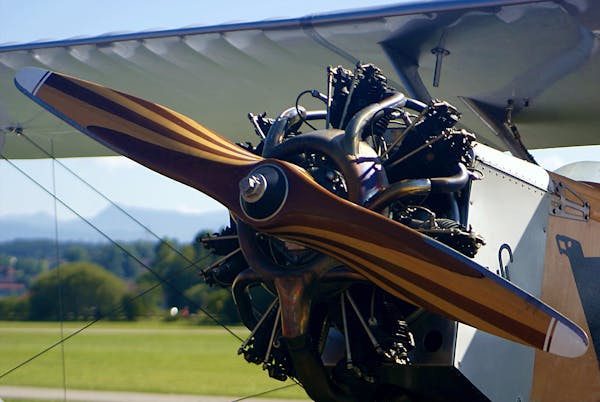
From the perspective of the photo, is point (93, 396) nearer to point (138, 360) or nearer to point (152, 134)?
point (138, 360)

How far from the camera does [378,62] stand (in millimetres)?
6785

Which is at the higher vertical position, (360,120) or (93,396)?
(360,120)

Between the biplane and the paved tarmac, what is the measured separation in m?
6.10

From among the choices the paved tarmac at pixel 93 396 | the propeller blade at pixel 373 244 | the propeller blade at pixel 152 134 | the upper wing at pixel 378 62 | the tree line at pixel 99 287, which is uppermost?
the upper wing at pixel 378 62

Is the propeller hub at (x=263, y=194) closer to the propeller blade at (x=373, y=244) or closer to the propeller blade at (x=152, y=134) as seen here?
the propeller blade at (x=373, y=244)

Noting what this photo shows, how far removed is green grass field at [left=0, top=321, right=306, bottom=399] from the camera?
11.5 metres

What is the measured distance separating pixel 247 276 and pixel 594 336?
6.40 feet

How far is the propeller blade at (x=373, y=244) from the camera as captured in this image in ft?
12.3

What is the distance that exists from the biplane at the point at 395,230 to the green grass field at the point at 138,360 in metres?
6.25

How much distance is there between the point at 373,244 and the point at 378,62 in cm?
310

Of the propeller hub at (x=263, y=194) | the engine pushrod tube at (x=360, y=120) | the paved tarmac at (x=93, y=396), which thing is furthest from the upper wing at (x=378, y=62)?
the paved tarmac at (x=93, y=396)

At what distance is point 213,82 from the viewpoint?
756 cm

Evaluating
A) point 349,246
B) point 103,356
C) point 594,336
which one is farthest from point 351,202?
point 103,356

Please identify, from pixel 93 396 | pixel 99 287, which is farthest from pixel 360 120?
pixel 93 396
